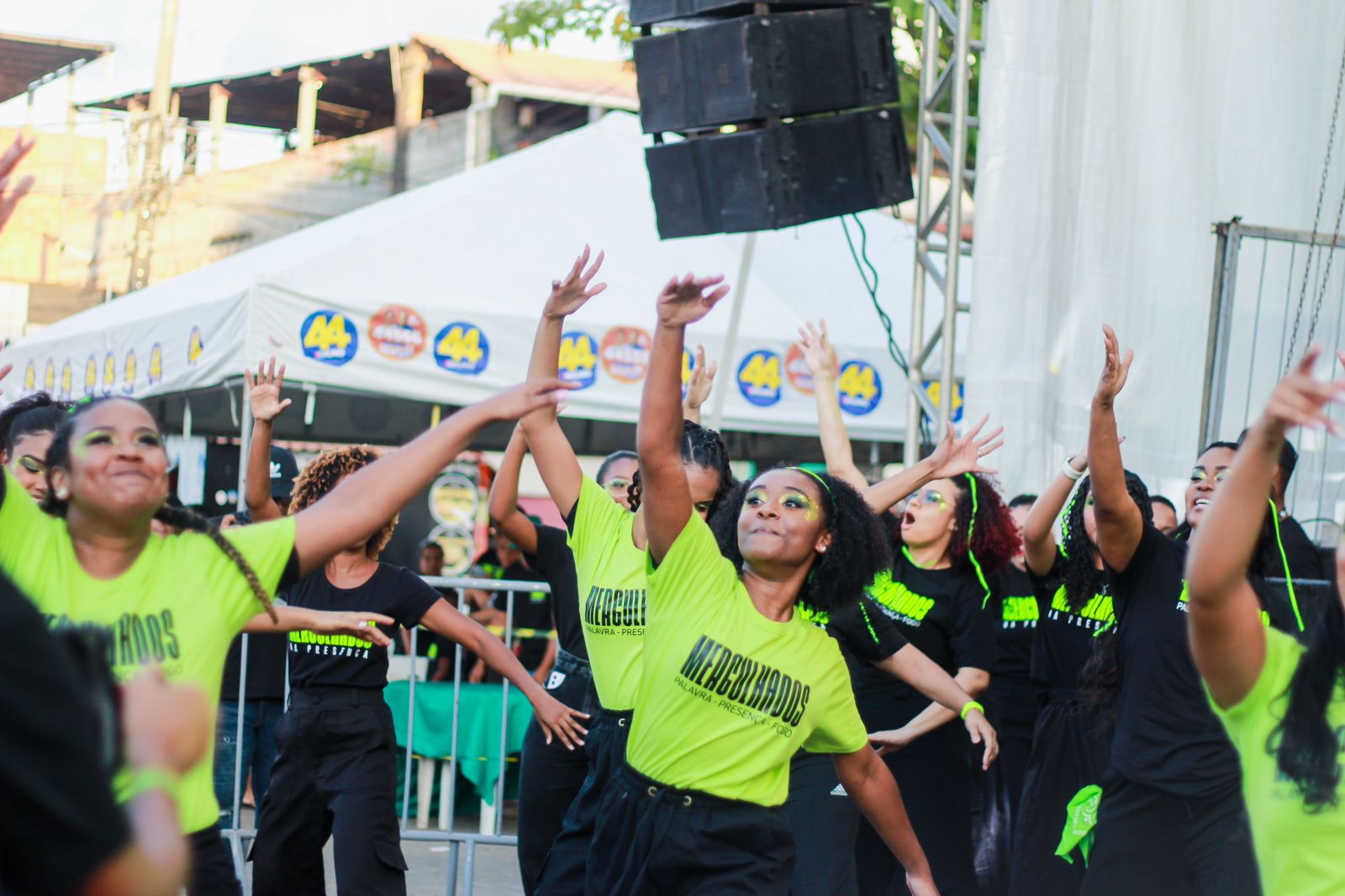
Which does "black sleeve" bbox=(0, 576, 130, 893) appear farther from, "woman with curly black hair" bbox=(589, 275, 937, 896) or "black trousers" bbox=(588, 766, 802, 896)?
"black trousers" bbox=(588, 766, 802, 896)

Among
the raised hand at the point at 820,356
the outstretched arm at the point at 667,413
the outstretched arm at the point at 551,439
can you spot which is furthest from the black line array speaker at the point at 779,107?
the outstretched arm at the point at 667,413

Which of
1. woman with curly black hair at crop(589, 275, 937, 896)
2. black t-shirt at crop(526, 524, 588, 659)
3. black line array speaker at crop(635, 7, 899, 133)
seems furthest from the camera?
black line array speaker at crop(635, 7, 899, 133)

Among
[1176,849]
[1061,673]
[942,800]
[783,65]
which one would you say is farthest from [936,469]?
[783,65]

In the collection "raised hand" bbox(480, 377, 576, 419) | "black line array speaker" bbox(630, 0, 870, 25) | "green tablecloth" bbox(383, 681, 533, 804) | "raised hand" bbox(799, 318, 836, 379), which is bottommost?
"green tablecloth" bbox(383, 681, 533, 804)

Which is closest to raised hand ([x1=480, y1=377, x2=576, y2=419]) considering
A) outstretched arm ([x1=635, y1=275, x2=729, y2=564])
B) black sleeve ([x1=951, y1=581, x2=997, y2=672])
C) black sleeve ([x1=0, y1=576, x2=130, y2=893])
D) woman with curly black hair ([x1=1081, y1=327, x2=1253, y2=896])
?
outstretched arm ([x1=635, y1=275, x2=729, y2=564])

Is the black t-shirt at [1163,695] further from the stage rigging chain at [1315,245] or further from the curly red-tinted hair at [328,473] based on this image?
the stage rigging chain at [1315,245]

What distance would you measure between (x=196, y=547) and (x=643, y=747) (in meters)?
1.34

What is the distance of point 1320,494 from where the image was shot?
26.2 feet

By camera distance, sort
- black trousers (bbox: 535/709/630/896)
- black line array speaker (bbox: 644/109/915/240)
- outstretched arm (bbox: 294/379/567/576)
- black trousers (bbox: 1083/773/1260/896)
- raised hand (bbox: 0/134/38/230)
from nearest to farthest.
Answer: raised hand (bbox: 0/134/38/230)
outstretched arm (bbox: 294/379/567/576)
black trousers (bbox: 1083/773/1260/896)
black trousers (bbox: 535/709/630/896)
black line array speaker (bbox: 644/109/915/240)

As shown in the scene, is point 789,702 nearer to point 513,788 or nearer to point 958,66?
point 958,66

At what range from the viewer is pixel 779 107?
771 centimetres

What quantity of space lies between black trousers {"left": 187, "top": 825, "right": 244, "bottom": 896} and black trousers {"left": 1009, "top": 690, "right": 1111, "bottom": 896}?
10.1 feet

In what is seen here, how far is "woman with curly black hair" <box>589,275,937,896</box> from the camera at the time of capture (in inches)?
149

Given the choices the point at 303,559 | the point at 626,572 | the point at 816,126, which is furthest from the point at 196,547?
the point at 816,126
